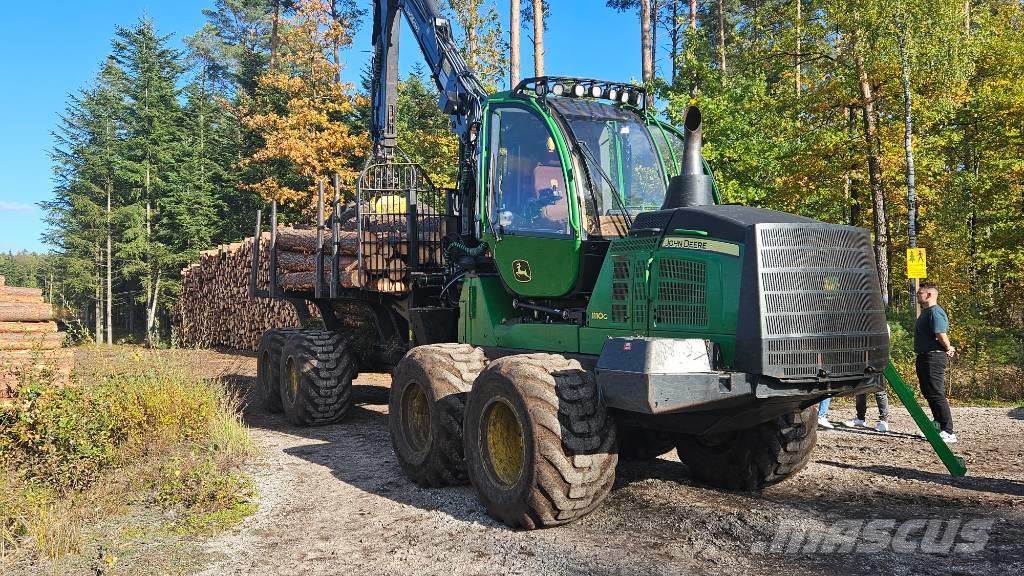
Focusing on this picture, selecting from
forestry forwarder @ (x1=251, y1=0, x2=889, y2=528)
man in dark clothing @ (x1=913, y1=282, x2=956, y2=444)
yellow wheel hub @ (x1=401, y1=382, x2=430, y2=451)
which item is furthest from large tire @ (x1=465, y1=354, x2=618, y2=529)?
man in dark clothing @ (x1=913, y1=282, x2=956, y2=444)

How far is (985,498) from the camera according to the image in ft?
19.3

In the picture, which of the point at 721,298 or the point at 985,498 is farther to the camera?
the point at 985,498

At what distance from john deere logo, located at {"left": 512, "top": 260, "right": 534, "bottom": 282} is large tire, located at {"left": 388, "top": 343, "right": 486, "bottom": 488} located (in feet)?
2.32

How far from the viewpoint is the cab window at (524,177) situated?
246 inches

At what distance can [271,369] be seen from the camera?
10.5m

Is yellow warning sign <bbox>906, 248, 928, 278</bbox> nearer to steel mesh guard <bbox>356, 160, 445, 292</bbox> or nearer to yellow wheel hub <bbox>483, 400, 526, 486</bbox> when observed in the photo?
steel mesh guard <bbox>356, 160, 445, 292</bbox>

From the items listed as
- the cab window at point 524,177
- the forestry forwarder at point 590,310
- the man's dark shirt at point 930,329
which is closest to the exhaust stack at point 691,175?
the forestry forwarder at point 590,310

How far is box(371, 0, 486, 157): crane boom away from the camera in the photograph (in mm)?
9172

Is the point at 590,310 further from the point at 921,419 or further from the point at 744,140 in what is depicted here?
the point at 744,140

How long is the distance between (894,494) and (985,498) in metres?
0.62

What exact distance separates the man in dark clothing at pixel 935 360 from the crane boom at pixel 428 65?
514 cm

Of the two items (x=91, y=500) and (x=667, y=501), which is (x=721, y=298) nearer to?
(x=667, y=501)

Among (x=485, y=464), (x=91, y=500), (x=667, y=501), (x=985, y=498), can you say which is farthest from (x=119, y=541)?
(x=985, y=498)

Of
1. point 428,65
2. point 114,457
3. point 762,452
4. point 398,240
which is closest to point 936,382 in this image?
point 762,452
